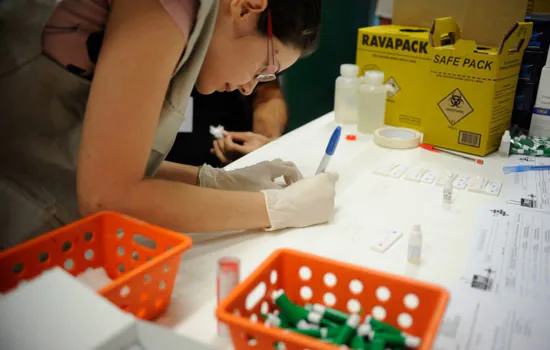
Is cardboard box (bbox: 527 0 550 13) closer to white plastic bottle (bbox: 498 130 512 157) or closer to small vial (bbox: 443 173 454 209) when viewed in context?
white plastic bottle (bbox: 498 130 512 157)

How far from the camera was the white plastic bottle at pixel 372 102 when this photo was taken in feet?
5.07

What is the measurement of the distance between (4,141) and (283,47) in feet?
1.70

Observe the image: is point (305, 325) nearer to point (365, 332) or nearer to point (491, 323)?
point (365, 332)

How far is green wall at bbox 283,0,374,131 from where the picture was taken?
9.34 ft

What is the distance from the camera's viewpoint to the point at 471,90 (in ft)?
4.36

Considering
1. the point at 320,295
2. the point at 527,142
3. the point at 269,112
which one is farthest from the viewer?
the point at 269,112

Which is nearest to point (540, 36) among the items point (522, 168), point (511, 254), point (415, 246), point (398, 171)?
point (522, 168)

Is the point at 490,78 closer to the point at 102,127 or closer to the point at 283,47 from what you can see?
the point at 283,47

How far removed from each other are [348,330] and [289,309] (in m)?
0.09

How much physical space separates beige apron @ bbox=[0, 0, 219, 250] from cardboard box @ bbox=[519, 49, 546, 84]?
1.07 meters

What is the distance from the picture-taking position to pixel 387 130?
5.03ft

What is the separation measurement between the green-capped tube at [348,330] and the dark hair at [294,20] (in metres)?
0.53

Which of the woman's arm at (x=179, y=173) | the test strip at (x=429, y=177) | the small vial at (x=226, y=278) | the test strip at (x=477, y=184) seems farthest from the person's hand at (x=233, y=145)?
the small vial at (x=226, y=278)

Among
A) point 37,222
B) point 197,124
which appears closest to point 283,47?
point 37,222
